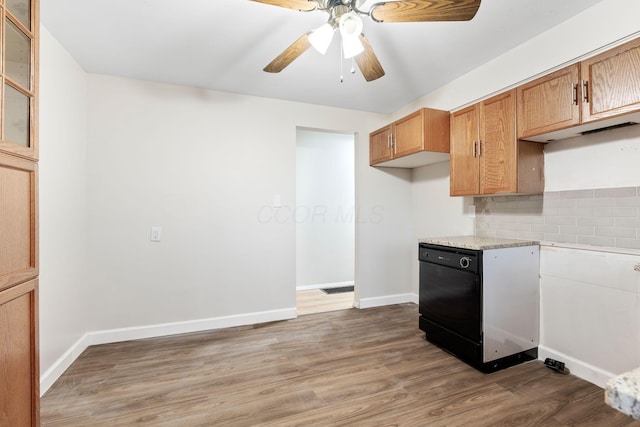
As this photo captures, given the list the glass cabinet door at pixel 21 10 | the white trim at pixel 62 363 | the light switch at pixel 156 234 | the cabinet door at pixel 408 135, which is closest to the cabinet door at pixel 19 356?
the white trim at pixel 62 363

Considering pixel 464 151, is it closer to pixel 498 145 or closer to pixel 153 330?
pixel 498 145

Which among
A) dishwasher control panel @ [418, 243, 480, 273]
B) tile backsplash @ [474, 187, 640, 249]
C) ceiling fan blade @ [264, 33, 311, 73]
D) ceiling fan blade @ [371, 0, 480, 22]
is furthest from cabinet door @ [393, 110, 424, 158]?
ceiling fan blade @ [264, 33, 311, 73]

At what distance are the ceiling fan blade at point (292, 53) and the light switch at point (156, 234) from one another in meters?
1.85

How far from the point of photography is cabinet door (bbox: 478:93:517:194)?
2.13 m

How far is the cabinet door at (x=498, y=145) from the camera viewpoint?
2133mm

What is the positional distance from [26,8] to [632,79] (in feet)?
9.78

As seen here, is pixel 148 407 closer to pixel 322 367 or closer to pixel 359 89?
pixel 322 367

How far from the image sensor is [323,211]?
4.52 m

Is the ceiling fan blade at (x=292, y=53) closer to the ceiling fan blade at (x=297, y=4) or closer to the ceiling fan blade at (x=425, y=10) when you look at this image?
the ceiling fan blade at (x=297, y=4)

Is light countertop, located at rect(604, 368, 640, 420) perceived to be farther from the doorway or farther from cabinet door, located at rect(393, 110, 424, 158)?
the doorway

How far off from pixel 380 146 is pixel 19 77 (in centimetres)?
292

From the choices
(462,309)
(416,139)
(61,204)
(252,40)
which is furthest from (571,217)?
(61,204)

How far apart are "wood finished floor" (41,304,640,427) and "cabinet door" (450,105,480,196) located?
1.44m

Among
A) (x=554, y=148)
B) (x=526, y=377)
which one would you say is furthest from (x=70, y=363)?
(x=554, y=148)
